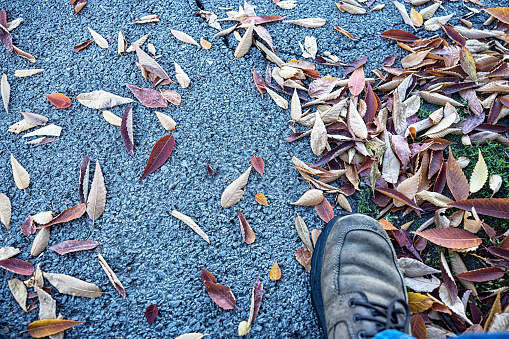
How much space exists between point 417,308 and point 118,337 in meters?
1.11

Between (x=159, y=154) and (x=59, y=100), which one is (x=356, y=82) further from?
(x=59, y=100)

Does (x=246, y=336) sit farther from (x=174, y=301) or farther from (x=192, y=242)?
(x=192, y=242)

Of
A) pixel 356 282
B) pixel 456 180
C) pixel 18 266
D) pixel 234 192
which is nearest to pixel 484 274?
pixel 456 180

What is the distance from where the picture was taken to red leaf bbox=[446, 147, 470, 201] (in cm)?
120

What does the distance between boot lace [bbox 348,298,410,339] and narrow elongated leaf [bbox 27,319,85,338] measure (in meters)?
1.03

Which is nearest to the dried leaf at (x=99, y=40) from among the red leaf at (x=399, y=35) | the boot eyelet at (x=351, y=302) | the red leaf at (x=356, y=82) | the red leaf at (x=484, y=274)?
the red leaf at (x=356, y=82)

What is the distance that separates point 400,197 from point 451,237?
229mm

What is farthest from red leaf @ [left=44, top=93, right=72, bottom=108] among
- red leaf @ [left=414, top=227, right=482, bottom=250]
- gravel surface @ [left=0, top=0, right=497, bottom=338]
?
red leaf @ [left=414, top=227, right=482, bottom=250]

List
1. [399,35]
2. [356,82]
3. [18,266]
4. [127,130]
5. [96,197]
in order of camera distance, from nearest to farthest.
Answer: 1. [18,266]
2. [96,197]
3. [127,130]
4. [356,82]
5. [399,35]

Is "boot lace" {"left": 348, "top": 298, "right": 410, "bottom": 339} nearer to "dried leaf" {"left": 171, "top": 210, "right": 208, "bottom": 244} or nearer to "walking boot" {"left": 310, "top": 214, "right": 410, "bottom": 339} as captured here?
"walking boot" {"left": 310, "top": 214, "right": 410, "bottom": 339}

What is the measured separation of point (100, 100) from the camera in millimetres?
1410

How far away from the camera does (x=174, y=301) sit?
111 cm

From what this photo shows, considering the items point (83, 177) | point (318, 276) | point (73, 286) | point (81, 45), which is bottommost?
point (318, 276)

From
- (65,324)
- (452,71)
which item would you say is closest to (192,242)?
(65,324)
